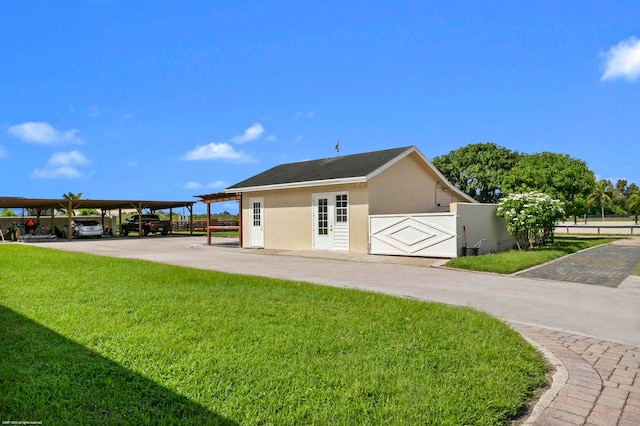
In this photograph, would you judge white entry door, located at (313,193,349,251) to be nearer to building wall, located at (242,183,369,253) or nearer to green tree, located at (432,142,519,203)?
building wall, located at (242,183,369,253)

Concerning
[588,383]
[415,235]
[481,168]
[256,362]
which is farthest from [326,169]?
[481,168]

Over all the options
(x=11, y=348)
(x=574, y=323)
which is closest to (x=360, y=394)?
(x=11, y=348)

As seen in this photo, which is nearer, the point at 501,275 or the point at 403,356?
the point at 403,356

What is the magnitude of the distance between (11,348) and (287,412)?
10.2ft

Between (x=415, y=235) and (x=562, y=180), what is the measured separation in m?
12.6

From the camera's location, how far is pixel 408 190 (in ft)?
61.0

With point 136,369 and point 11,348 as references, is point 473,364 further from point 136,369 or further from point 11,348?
point 11,348

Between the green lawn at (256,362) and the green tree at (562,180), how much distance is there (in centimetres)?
1932

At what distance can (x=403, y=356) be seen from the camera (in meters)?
3.91

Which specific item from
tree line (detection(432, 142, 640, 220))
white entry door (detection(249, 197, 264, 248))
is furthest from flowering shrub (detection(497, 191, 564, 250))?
white entry door (detection(249, 197, 264, 248))

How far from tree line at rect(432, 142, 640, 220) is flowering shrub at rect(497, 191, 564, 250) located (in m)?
3.37

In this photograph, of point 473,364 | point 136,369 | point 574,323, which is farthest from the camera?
point 574,323

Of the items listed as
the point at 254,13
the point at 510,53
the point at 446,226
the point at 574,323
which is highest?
the point at 254,13

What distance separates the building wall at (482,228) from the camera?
1412cm
